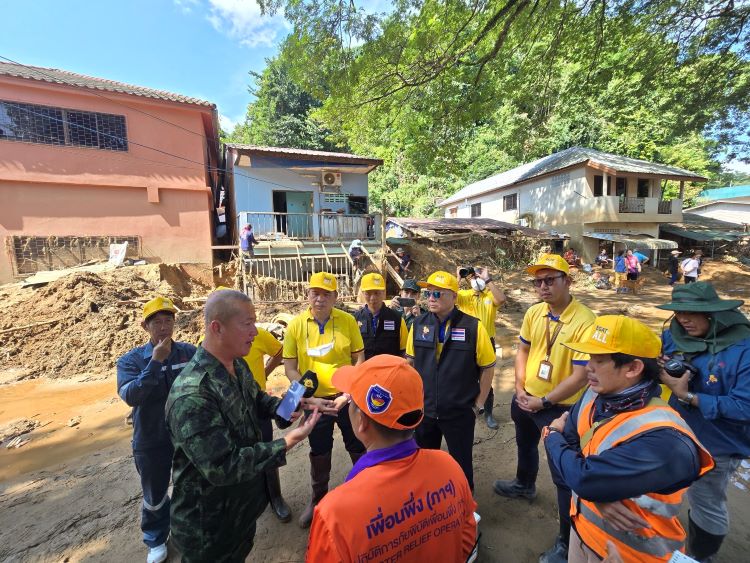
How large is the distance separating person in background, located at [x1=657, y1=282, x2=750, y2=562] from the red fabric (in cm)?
159

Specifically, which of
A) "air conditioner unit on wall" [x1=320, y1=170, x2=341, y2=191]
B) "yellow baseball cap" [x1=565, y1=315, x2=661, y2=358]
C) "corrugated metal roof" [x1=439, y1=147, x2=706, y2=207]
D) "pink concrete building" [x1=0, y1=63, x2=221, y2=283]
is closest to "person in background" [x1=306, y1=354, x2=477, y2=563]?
"yellow baseball cap" [x1=565, y1=315, x2=661, y2=358]

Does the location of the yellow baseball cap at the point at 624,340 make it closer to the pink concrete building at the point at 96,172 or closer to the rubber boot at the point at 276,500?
the rubber boot at the point at 276,500

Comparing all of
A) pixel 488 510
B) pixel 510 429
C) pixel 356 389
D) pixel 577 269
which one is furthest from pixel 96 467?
pixel 577 269

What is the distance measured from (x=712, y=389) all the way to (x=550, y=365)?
875 millimetres

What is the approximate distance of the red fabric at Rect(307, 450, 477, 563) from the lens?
107cm

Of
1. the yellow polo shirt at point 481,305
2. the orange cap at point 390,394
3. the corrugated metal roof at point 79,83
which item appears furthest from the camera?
the corrugated metal roof at point 79,83

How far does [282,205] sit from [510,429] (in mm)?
13178

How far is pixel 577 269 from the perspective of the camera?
57.2 feet

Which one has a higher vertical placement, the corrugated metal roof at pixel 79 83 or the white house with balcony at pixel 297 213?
the corrugated metal roof at pixel 79 83

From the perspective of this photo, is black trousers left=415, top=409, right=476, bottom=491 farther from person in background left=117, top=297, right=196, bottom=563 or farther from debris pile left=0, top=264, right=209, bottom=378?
debris pile left=0, top=264, right=209, bottom=378

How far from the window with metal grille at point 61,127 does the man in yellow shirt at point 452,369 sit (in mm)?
13854

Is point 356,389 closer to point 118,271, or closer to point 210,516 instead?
point 210,516

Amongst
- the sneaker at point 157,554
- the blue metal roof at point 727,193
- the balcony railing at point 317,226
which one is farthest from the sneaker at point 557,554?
the blue metal roof at point 727,193

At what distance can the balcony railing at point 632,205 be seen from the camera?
19.6 metres
